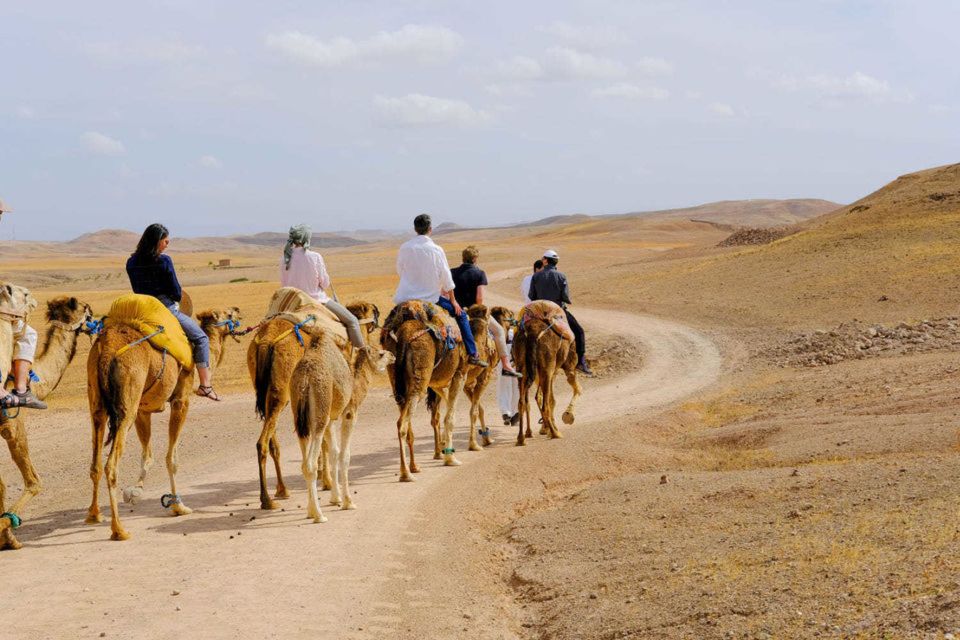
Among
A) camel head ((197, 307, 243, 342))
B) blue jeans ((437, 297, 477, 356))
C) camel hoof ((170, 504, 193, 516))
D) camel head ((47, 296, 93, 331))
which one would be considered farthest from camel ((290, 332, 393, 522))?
blue jeans ((437, 297, 477, 356))

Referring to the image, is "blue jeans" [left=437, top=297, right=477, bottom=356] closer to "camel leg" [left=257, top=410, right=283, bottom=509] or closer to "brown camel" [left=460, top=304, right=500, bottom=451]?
"brown camel" [left=460, top=304, right=500, bottom=451]

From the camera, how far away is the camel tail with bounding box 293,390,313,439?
32.4 feet

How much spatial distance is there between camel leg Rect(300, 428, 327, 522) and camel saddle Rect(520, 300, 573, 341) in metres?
5.94

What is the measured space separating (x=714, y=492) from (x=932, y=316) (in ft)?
64.1

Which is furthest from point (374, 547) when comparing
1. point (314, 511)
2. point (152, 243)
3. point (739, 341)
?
point (739, 341)

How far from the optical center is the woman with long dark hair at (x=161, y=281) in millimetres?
10539

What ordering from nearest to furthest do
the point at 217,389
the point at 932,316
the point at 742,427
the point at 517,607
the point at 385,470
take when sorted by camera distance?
the point at 517,607 < the point at 385,470 < the point at 742,427 < the point at 217,389 < the point at 932,316

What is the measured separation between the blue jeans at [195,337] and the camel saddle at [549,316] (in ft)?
18.7

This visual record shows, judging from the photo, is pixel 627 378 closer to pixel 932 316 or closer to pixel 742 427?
pixel 742 427

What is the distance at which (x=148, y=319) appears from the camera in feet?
33.0

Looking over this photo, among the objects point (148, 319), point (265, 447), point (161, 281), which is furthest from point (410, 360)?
point (148, 319)

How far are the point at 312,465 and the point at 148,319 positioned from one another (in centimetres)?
223

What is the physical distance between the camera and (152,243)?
10516mm

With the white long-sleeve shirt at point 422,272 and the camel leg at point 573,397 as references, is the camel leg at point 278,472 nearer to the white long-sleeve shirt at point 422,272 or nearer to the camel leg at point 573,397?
the white long-sleeve shirt at point 422,272
